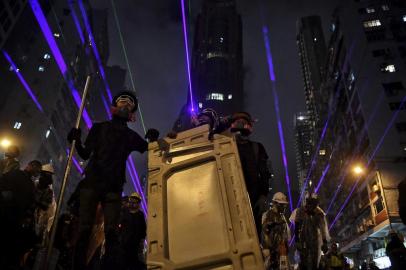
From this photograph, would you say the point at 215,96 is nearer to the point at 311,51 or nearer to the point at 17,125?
the point at 311,51

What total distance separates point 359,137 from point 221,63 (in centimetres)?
9222

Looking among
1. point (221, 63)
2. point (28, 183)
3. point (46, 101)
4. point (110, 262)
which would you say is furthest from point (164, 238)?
point (221, 63)

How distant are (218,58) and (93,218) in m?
138

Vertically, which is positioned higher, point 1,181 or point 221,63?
point 221,63

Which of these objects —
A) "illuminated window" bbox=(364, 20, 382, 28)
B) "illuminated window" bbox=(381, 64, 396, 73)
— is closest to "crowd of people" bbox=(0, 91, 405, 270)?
"illuminated window" bbox=(381, 64, 396, 73)

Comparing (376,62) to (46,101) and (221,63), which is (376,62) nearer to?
(46,101)

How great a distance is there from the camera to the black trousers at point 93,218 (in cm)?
412

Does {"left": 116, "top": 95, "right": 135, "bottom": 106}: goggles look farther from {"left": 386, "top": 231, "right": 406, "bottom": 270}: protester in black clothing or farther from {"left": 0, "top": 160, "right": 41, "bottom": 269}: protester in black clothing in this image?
{"left": 386, "top": 231, "right": 406, "bottom": 270}: protester in black clothing

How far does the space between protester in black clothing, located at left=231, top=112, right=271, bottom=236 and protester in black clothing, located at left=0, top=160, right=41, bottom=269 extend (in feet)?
10.2

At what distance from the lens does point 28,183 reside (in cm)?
410

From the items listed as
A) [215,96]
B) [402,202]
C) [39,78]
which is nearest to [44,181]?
[402,202]

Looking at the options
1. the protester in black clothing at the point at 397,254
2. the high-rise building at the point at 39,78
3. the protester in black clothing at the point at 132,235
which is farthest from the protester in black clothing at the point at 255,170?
the high-rise building at the point at 39,78

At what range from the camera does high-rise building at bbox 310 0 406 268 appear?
41719 millimetres

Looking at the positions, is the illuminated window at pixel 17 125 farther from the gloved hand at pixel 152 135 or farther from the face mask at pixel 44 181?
the gloved hand at pixel 152 135
